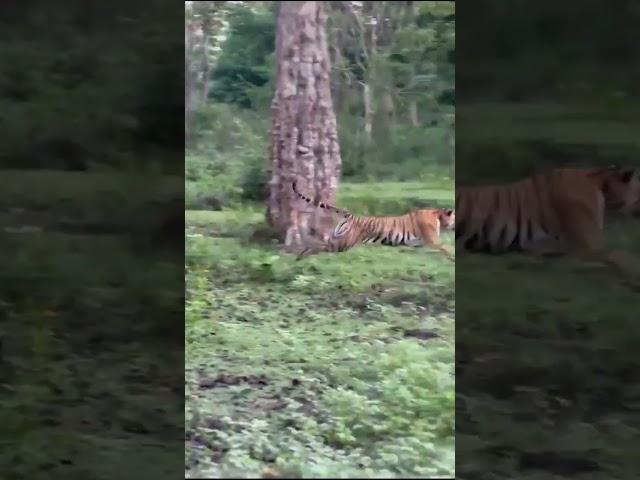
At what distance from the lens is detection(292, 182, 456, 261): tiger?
99.2 inches

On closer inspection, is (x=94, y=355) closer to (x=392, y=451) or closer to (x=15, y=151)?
(x=15, y=151)

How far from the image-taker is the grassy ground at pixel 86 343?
2.00 m

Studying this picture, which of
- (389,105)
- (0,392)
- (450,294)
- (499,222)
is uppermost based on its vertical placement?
(389,105)

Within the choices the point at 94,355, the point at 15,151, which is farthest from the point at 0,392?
the point at 15,151

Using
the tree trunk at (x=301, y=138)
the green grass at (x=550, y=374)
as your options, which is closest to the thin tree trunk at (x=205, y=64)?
the tree trunk at (x=301, y=138)

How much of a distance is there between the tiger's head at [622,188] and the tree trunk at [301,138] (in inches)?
39.8

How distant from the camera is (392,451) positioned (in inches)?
97.4

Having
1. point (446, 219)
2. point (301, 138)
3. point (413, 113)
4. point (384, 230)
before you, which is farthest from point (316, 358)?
point (413, 113)

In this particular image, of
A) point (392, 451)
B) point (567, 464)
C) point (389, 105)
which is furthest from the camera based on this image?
point (389, 105)

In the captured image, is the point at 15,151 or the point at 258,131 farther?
the point at 258,131

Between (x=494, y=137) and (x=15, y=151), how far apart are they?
50.4 inches

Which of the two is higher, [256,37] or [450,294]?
[256,37]

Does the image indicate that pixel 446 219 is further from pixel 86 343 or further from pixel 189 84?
pixel 86 343

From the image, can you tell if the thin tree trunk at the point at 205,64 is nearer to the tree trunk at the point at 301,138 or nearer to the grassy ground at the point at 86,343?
the tree trunk at the point at 301,138
